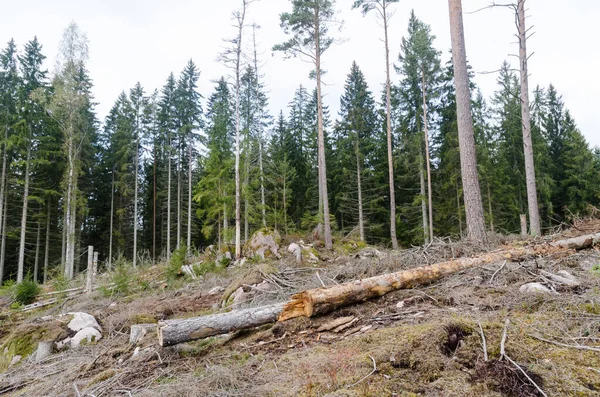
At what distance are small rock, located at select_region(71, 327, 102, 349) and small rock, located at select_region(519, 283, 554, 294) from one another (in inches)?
258

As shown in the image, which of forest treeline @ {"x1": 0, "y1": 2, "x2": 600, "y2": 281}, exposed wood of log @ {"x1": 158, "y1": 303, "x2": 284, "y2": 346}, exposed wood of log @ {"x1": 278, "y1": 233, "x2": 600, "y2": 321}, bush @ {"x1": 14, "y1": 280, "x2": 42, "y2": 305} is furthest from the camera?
forest treeline @ {"x1": 0, "y1": 2, "x2": 600, "y2": 281}

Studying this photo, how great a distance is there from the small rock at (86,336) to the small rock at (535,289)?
656cm

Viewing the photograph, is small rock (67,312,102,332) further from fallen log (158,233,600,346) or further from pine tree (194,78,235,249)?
pine tree (194,78,235,249)

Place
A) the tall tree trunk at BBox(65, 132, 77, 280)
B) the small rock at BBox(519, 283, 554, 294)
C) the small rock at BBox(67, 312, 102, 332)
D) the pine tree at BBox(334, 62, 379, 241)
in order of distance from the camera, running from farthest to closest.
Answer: the pine tree at BBox(334, 62, 379, 241), the tall tree trunk at BBox(65, 132, 77, 280), the small rock at BBox(67, 312, 102, 332), the small rock at BBox(519, 283, 554, 294)

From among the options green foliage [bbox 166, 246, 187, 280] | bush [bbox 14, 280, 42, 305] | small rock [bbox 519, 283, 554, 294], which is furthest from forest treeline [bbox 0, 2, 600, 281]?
small rock [bbox 519, 283, 554, 294]

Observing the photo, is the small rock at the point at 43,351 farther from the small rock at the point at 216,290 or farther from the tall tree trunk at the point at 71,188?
the tall tree trunk at the point at 71,188

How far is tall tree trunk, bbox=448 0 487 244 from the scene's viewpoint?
22.4ft

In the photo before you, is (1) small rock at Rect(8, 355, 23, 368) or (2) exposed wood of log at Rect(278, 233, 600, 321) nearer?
→ (2) exposed wood of log at Rect(278, 233, 600, 321)

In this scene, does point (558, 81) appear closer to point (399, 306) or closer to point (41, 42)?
point (399, 306)

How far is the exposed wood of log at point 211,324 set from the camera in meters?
3.32

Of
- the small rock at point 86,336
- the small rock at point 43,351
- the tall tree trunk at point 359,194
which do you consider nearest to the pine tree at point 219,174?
the tall tree trunk at point 359,194

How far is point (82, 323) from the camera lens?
550 cm

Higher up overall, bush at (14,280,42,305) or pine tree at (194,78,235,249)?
pine tree at (194,78,235,249)

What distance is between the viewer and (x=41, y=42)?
20.1 m
